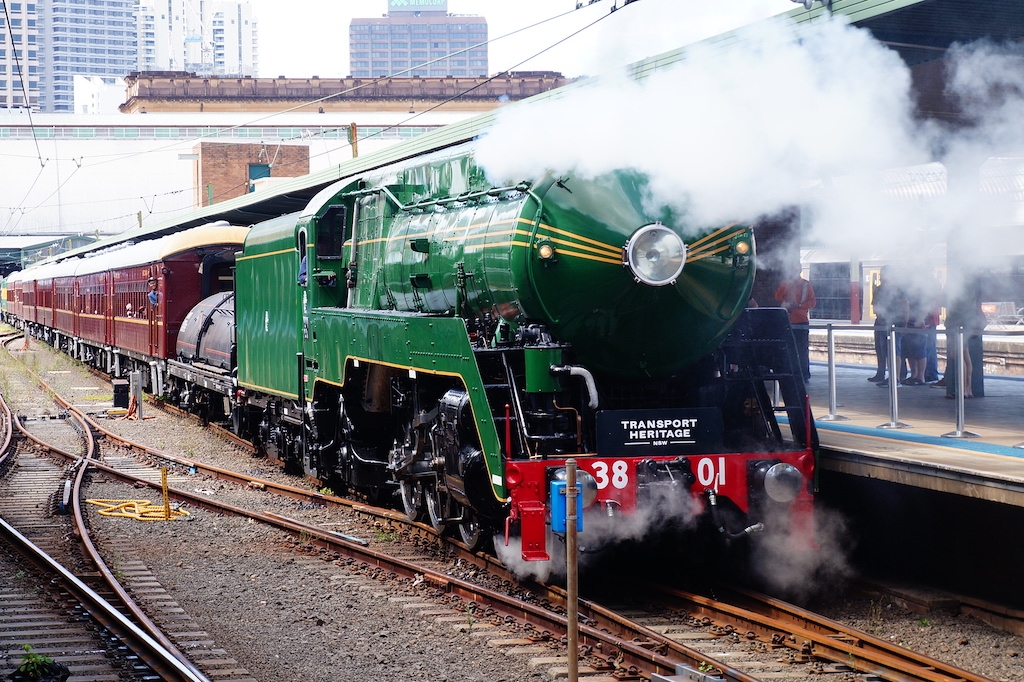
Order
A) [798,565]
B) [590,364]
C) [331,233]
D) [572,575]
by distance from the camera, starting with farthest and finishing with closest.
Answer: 1. [331,233]
2. [798,565]
3. [590,364]
4. [572,575]

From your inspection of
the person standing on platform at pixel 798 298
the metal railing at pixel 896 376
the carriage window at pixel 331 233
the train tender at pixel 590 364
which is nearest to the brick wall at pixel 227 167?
the carriage window at pixel 331 233

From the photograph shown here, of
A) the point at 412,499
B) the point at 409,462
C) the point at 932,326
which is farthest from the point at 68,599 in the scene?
the point at 932,326

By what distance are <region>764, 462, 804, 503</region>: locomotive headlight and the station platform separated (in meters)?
0.76

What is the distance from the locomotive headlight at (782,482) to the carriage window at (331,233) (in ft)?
18.5

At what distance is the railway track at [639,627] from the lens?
6.33m

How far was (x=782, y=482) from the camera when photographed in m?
7.60

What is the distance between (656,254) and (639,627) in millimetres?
2436

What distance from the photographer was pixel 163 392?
23.1 metres

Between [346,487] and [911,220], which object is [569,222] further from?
[346,487]

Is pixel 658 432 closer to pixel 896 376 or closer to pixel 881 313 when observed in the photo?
pixel 896 376

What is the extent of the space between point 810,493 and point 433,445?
289cm

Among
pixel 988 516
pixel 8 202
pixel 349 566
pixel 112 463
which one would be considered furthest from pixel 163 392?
pixel 8 202

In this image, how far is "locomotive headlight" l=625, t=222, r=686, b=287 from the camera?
24.7 ft

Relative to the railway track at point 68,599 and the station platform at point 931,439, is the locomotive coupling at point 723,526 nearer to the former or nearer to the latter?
the station platform at point 931,439
